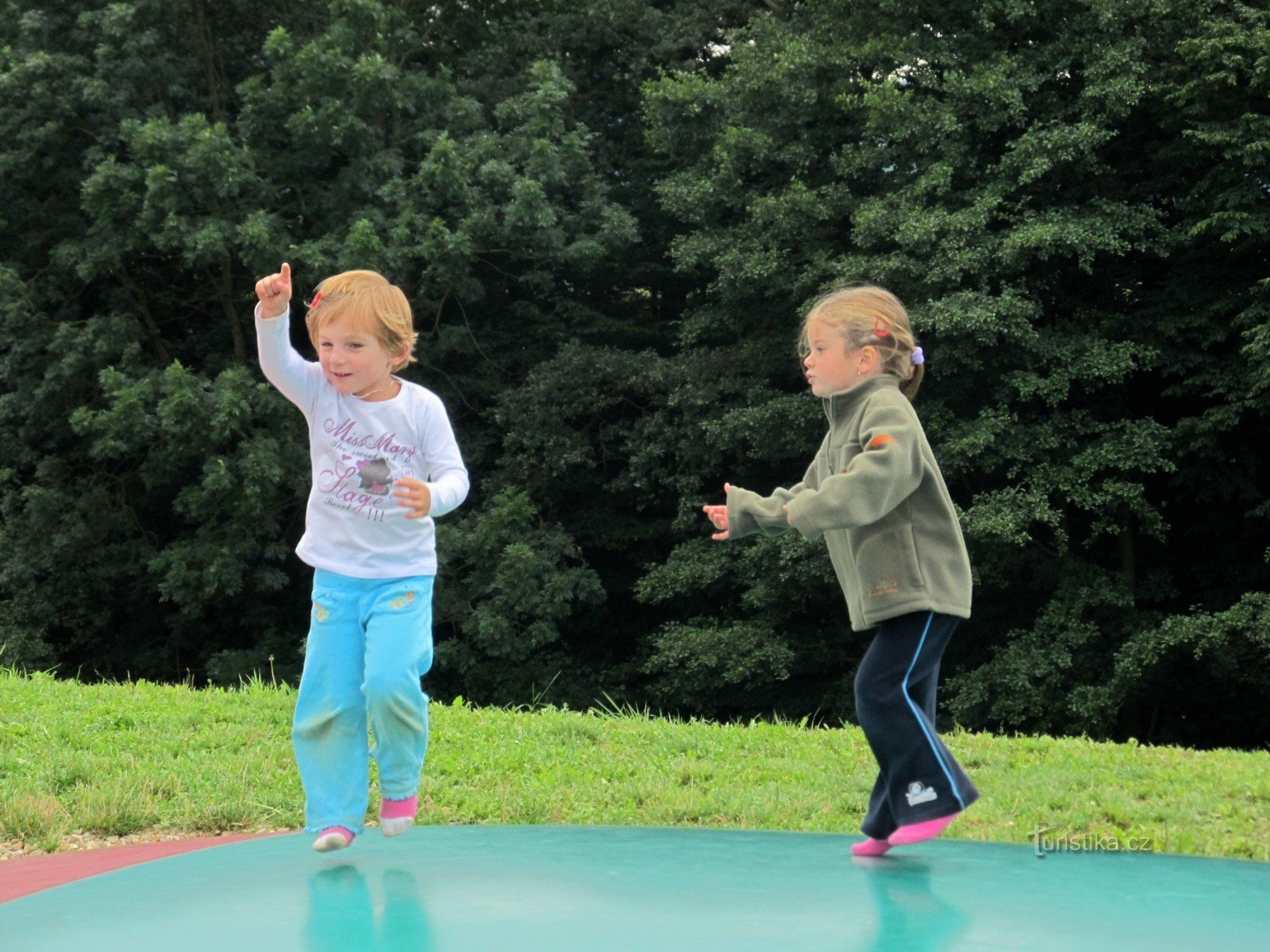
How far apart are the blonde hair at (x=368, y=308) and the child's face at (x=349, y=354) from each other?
0.01 meters

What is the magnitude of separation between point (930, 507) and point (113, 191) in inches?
590

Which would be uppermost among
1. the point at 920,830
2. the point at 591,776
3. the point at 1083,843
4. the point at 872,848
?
the point at 920,830

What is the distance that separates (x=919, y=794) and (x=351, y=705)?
1.40 m

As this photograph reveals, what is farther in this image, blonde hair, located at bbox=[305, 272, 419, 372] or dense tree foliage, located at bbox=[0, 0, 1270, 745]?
dense tree foliage, located at bbox=[0, 0, 1270, 745]

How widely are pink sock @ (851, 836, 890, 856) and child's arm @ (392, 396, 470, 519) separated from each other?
1330 mm

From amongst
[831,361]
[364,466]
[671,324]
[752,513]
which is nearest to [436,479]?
[364,466]

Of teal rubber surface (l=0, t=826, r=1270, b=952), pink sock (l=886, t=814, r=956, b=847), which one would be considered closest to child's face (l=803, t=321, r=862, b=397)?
pink sock (l=886, t=814, r=956, b=847)

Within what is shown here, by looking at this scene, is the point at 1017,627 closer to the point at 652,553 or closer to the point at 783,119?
the point at 652,553

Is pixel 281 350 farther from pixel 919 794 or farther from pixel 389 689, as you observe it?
pixel 919 794

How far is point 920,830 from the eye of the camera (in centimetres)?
312

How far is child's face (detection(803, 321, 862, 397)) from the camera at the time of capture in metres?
3.31

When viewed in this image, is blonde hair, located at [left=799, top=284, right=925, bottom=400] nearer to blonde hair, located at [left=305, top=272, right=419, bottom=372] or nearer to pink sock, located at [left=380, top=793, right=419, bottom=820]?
blonde hair, located at [left=305, top=272, right=419, bottom=372]

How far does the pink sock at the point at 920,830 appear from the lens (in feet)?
10.2

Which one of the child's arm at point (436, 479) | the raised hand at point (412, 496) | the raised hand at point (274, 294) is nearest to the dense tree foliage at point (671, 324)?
the child's arm at point (436, 479)
